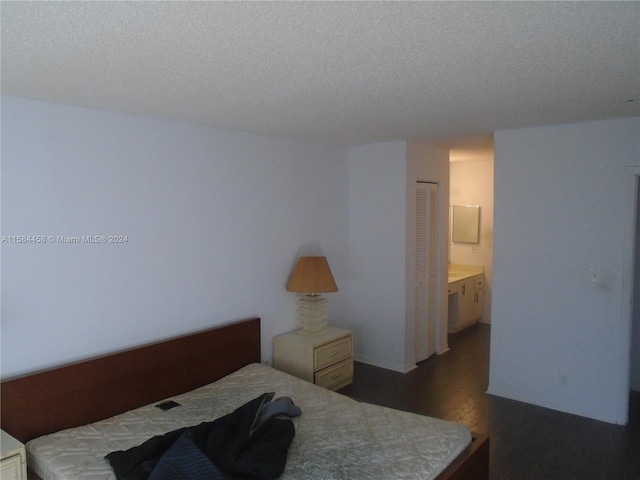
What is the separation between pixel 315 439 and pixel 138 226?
186 cm

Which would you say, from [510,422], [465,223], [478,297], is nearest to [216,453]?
[510,422]

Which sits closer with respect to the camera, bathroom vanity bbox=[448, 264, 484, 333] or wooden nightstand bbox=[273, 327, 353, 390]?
wooden nightstand bbox=[273, 327, 353, 390]

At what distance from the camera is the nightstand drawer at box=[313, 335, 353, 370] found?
13.1ft

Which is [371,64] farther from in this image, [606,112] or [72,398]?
[72,398]

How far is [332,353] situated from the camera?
417 centimetres

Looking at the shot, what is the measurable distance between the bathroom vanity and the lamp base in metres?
2.25

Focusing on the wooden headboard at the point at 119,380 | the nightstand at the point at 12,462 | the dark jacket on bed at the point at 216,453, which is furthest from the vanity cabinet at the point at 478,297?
the nightstand at the point at 12,462

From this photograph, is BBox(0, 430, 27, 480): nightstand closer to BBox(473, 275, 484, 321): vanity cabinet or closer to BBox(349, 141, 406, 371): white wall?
BBox(349, 141, 406, 371): white wall

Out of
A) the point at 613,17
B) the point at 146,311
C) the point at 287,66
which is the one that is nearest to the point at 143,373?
the point at 146,311

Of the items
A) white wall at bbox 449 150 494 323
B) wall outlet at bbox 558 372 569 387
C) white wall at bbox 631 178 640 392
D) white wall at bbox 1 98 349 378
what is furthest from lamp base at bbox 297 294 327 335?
white wall at bbox 449 150 494 323

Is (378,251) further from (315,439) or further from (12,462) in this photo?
(12,462)

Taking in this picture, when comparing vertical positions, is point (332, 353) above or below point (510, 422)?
above

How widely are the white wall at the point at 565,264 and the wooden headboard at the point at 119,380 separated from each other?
7.84 ft

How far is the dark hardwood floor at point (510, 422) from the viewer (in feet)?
9.93
